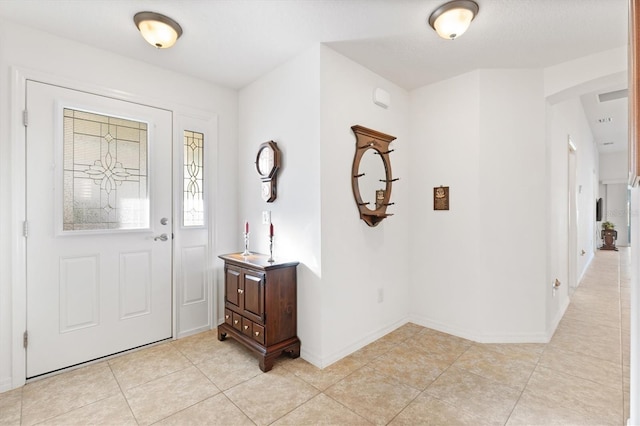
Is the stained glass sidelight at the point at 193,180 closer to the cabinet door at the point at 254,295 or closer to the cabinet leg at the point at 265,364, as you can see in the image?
the cabinet door at the point at 254,295

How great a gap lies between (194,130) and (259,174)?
83cm

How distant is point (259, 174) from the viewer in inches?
123

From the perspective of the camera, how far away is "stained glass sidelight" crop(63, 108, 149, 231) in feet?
8.19

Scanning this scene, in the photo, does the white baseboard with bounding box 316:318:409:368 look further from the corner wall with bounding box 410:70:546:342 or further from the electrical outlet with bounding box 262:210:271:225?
the electrical outlet with bounding box 262:210:271:225

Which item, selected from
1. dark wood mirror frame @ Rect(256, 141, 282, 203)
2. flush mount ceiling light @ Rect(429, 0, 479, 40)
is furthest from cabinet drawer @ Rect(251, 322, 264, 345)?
flush mount ceiling light @ Rect(429, 0, 479, 40)

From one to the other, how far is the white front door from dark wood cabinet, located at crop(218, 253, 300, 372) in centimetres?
81

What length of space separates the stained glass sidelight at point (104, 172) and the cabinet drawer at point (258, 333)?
1.39 metres

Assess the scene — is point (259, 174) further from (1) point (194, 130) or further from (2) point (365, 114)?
(2) point (365, 114)

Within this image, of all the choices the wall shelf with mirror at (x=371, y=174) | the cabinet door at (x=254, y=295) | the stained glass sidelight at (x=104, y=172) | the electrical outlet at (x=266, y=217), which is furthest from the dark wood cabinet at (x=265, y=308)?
the stained glass sidelight at (x=104, y=172)

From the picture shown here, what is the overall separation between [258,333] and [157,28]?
7.85 ft

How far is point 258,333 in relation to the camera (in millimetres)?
2533

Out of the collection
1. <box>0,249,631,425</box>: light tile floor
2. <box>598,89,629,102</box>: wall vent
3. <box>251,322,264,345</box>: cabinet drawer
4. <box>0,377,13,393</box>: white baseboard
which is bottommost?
<box>0,249,631,425</box>: light tile floor

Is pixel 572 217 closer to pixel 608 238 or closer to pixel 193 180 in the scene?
pixel 193 180

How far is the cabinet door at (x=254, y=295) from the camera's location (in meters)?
2.50
